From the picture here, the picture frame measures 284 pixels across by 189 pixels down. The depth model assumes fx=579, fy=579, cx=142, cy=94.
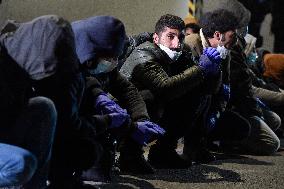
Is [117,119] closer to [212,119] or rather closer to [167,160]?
[167,160]

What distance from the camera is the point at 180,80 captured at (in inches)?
168

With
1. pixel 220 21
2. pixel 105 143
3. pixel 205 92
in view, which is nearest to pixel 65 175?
pixel 105 143

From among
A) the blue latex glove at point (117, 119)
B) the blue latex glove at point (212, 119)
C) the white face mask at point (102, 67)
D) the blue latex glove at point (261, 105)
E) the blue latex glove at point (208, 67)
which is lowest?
the blue latex glove at point (261, 105)

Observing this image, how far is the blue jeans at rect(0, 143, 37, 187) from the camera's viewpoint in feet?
8.24

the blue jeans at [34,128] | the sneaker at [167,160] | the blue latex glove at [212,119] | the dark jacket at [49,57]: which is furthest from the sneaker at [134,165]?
the blue jeans at [34,128]

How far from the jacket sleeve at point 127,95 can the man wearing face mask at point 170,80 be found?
0.86ft

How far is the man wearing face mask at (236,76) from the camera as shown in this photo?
16.6ft

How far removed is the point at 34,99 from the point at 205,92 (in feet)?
6.77

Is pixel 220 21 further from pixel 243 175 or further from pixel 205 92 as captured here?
pixel 243 175

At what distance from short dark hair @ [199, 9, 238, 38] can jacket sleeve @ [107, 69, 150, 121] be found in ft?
4.39

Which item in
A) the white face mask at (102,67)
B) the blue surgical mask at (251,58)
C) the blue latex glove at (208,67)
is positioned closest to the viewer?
the white face mask at (102,67)

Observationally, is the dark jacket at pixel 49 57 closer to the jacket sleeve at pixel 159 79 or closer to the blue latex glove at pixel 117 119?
the blue latex glove at pixel 117 119

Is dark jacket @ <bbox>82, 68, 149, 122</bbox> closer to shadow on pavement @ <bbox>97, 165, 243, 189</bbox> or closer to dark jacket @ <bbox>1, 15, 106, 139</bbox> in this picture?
shadow on pavement @ <bbox>97, 165, 243, 189</bbox>

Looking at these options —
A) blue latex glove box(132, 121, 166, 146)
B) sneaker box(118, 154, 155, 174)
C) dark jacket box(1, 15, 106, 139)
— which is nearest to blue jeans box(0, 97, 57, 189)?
dark jacket box(1, 15, 106, 139)
